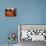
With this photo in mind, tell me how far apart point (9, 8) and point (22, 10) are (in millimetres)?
320

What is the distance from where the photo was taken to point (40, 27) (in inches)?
124

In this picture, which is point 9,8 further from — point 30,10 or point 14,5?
point 30,10

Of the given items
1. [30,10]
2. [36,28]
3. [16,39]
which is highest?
[30,10]

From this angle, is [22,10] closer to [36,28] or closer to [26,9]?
[26,9]

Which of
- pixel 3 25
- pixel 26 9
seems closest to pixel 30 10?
pixel 26 9

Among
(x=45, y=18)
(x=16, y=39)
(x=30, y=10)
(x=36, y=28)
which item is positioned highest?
(x=30, y=10)

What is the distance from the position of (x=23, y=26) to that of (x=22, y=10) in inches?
15.6

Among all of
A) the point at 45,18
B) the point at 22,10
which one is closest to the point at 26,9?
the point at 22,10

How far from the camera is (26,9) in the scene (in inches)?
128

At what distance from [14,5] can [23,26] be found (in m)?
0.56

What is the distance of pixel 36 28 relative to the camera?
3156 mm

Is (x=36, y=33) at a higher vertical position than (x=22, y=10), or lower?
lower

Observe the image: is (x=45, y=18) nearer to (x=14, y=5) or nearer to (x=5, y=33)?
(x=14, y=5)

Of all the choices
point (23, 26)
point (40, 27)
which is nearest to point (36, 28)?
point (40, 27)
